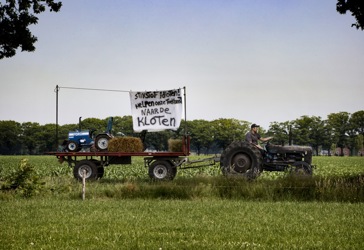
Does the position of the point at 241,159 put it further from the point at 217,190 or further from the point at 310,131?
the point at 310,131

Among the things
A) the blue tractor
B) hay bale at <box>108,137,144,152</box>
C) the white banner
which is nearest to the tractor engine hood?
the white banner

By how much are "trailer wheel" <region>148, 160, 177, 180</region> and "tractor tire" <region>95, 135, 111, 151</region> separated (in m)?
2.24

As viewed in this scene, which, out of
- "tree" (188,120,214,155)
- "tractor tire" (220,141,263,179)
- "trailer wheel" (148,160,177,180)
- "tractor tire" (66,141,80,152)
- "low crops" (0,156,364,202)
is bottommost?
"low crops" (0,156,364,202)

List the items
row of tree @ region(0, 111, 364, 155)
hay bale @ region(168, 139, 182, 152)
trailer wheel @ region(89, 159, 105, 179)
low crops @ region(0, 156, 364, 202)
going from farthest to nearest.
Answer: row of tree @ region(0, 111, 364, 155), trailer wheel @ region(89, 159, 105, 179), hay bale @ region(168, 139, 182, 152), low crops @ region(0, 156, 364, 202)

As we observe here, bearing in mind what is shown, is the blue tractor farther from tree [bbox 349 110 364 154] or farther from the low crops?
tree [bbox 349 110 364 154]

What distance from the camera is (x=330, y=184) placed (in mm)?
15234

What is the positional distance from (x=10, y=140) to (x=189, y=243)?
13234cm

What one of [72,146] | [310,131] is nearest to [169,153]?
[72,146]

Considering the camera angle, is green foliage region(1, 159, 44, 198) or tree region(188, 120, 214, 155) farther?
tree region(188, 120, 214, 155)

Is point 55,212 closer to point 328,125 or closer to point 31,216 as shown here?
point 31,216

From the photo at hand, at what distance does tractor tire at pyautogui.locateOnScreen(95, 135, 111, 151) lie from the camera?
21.6m

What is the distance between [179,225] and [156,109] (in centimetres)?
1151

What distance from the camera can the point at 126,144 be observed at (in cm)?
2133

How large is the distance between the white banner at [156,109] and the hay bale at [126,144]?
521 mm
